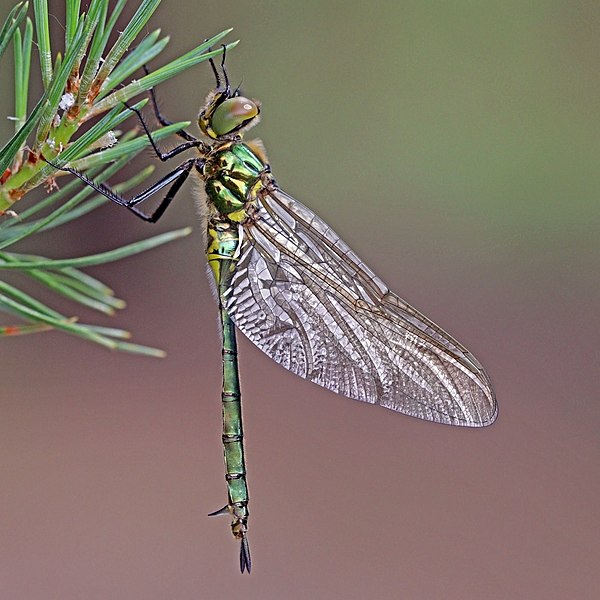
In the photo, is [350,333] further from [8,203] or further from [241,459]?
[8,203]

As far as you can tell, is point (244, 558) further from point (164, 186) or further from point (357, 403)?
point (357, 403)

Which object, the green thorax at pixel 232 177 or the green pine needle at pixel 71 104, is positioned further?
the green thorax at pixel 232 177

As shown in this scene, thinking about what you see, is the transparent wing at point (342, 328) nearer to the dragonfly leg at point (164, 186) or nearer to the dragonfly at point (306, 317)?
the dragonfly at point (306, 317)

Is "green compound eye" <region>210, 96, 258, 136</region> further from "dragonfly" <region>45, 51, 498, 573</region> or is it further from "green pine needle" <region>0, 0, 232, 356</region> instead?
"green pine needle" <region>0, 0, 232, 356</region>

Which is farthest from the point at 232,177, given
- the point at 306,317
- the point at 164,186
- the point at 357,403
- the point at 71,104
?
the point at 357,403

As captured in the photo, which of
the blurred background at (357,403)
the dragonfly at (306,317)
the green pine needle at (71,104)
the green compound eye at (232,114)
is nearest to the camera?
the green pine needle at (71,104)

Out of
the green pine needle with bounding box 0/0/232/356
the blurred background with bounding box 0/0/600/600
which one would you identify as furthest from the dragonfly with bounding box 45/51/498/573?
the blurred background with bounding box 0/0/600/600

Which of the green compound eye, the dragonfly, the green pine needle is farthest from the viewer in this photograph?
the dragonfly

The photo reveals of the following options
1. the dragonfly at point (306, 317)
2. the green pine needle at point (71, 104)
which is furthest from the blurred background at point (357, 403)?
the green pine needle at point (71, 104)
